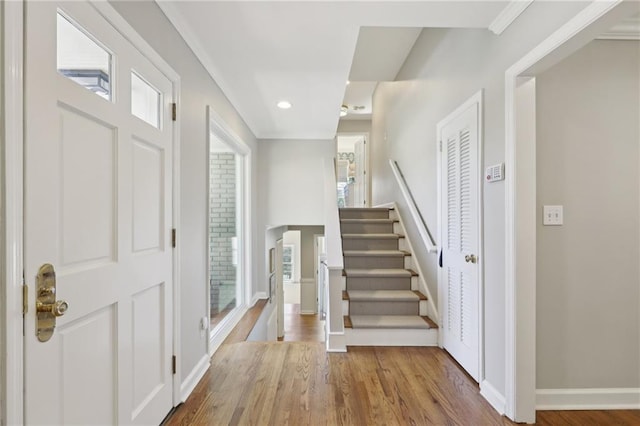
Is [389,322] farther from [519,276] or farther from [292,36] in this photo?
[292,36]

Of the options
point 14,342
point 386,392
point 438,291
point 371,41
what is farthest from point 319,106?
point 14,342

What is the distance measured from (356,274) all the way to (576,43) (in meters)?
2.46

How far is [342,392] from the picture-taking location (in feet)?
6.88

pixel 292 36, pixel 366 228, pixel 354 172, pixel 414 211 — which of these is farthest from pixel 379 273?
pixel 354 172

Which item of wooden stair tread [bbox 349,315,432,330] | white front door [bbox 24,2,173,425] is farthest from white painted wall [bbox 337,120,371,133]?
white front door [bbox 24,2,173,425]

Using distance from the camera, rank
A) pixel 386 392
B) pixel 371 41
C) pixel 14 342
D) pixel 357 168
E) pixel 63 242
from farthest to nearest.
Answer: pixel 357 168 < pixel 371 41 < pixel 386 392 < pixel 63 242 < pixel 14 342

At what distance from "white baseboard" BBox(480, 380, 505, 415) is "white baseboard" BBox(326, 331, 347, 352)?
1067 millimetres

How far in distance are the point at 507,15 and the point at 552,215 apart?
1.18 meters

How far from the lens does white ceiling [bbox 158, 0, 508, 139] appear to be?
1778 millimetres

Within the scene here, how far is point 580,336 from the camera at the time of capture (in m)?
1.95

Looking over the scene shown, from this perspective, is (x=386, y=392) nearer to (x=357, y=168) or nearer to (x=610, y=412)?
(x=610, y=412)

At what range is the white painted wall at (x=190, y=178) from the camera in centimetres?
184

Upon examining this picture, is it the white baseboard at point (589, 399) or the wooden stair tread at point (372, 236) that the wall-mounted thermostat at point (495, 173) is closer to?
the white baseboard at point (589, 399)

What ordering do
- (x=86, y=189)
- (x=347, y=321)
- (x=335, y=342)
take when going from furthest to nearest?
(x=347, y=321), (x=335, y=342), (x=86, y=189)
